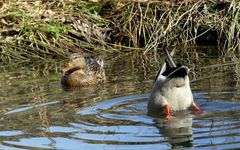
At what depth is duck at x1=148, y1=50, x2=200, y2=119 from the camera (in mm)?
6504

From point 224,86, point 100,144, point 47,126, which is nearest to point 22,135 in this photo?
point 47,126

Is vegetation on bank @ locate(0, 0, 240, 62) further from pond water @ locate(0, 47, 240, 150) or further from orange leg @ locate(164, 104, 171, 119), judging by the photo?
orange leg @ locate(164, 104, 171, 119)

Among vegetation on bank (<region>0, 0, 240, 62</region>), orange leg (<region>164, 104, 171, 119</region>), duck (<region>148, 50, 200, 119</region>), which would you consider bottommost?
orange leg (<region>164, 104, 171, 119</region>)

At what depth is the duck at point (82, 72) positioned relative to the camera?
9.11 metres

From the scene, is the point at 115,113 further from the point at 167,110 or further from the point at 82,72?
the point at 82,72

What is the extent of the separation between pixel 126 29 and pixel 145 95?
169 inches

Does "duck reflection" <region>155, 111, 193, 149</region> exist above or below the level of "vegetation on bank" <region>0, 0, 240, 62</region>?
below

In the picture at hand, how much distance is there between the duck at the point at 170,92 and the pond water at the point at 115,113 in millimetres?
103

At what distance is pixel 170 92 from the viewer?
668cm

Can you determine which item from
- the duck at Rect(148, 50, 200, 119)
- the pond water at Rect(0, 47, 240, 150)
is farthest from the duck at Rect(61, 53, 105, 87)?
the duck at Rect(148, 50, 200, 119)

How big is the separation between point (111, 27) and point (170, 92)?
222 inches

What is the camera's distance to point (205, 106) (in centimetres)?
703

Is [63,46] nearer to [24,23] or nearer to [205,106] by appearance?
[24,23]

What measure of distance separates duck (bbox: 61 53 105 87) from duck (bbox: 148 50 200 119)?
2.38 m
